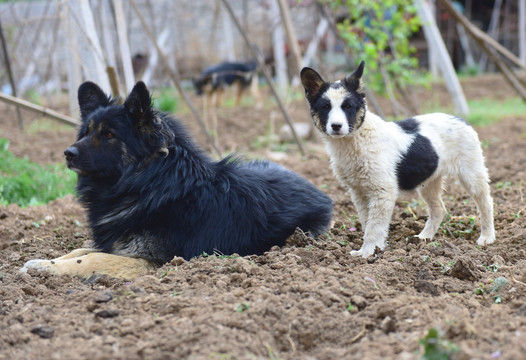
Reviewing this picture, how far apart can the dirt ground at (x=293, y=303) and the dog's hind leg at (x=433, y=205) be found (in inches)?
4.4

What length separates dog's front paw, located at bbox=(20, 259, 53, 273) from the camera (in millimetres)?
4555

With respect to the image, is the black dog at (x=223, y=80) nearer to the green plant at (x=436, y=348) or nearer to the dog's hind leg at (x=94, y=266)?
the dog's hind leg at (x=94, y=266)

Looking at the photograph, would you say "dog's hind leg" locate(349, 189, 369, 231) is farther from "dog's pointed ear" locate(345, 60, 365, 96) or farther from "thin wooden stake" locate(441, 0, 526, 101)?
"thin wooden stake" locate(441, 0, 526, 101)

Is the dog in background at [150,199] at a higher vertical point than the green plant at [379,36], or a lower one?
lower

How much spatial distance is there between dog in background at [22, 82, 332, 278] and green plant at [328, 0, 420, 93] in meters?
7.45

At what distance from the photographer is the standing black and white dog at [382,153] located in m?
4.86

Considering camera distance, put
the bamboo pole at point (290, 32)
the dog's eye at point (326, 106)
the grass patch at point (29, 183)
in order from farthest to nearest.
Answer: the bamboo pole at point (290, 32)
the grass patch at point (29, 183)
the dog's eye at point (326, 106)

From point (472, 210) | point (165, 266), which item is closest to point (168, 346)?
point (165, 266)

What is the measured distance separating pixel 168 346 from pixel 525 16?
2230 cm

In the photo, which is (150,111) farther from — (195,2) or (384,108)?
(195,2)

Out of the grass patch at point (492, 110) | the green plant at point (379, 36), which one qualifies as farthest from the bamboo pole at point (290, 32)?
the grass patch at point (492, 110)

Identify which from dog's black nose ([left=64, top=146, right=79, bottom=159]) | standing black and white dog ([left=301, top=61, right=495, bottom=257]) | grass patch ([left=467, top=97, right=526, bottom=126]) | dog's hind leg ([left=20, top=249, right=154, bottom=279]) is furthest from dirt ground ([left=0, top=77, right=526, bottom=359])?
grass patch ([left=467, top=97, right=526, bottom=126])

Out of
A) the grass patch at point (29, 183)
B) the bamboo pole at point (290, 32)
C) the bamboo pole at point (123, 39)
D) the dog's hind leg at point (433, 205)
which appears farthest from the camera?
the bamboo pole at point (290, 32)

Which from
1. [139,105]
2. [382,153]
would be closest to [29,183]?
[139,105]
